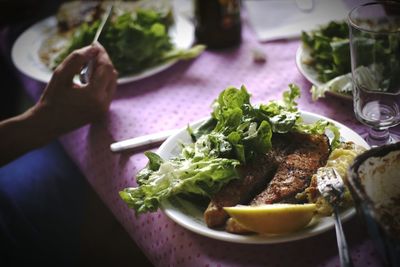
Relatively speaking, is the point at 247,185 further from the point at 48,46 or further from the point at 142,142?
the point at 48,46

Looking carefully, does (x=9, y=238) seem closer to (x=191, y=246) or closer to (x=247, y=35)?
(x=191, y=246)

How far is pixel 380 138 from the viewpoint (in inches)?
39.0

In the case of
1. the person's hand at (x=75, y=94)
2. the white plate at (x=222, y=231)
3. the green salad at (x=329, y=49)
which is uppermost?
the person's hand at (x=75, y=94)

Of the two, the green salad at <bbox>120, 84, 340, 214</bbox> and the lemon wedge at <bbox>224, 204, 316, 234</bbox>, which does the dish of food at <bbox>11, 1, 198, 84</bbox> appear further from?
the lemon wedge at <bbox>224, 204, 316, 234</bbox>

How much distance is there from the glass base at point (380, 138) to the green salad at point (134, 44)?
634mm

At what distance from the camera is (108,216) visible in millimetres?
1654

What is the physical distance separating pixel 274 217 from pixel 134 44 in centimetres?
85

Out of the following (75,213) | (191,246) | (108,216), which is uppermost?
(191,246)

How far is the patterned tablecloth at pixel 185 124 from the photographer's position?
797mm

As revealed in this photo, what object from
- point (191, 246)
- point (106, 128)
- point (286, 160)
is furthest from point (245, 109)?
point (106, 128)

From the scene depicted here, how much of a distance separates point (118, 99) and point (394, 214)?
2.72ft

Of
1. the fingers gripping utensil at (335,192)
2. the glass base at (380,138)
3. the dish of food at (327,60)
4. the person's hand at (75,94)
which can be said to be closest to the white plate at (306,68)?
the dish of food at (327,60)

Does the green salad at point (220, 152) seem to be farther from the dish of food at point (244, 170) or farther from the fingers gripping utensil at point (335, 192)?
the fingers gripping utensil at point (335, 192)

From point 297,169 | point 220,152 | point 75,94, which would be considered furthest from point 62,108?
point 297,169
